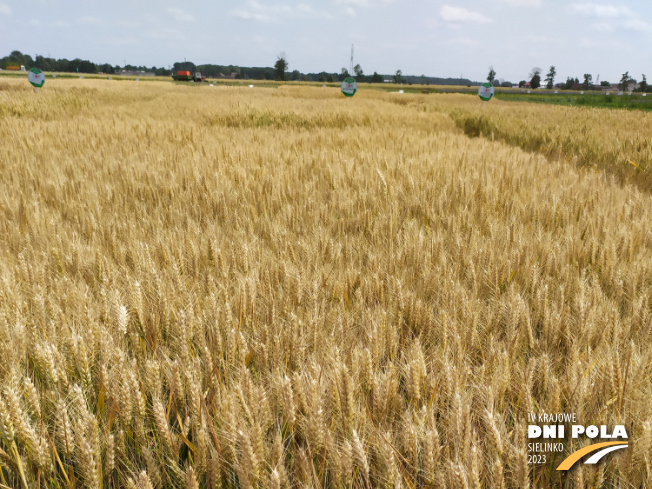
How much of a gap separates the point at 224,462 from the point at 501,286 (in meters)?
A: 1.24

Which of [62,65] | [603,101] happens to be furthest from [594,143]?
[62,65]

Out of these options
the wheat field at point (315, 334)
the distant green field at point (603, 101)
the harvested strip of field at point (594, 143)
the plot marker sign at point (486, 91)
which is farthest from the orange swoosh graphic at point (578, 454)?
the distant green field at point (603, 101)

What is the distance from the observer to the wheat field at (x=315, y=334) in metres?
0.79

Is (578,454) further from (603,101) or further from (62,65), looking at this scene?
(62,65)

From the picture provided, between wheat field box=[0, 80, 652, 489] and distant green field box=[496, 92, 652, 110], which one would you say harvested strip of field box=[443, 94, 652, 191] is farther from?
distant green field box=[496, 92, 652, 110]

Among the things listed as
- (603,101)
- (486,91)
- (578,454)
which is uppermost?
(603,101)

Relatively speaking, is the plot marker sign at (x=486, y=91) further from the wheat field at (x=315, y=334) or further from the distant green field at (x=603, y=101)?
the distant green field at (x=603, y=101)

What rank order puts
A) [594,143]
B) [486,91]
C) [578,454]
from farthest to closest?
[486,91] → [594,143] → [578,454]

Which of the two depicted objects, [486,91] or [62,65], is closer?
[486,91]

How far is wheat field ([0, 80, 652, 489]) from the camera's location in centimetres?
79

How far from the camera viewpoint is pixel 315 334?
3.81ft

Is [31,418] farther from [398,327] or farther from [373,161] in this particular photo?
[373,161]

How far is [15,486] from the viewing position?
818mm

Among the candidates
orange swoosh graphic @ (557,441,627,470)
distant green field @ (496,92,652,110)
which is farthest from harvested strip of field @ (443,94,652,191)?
distant green field @ (496,92,652,110)
